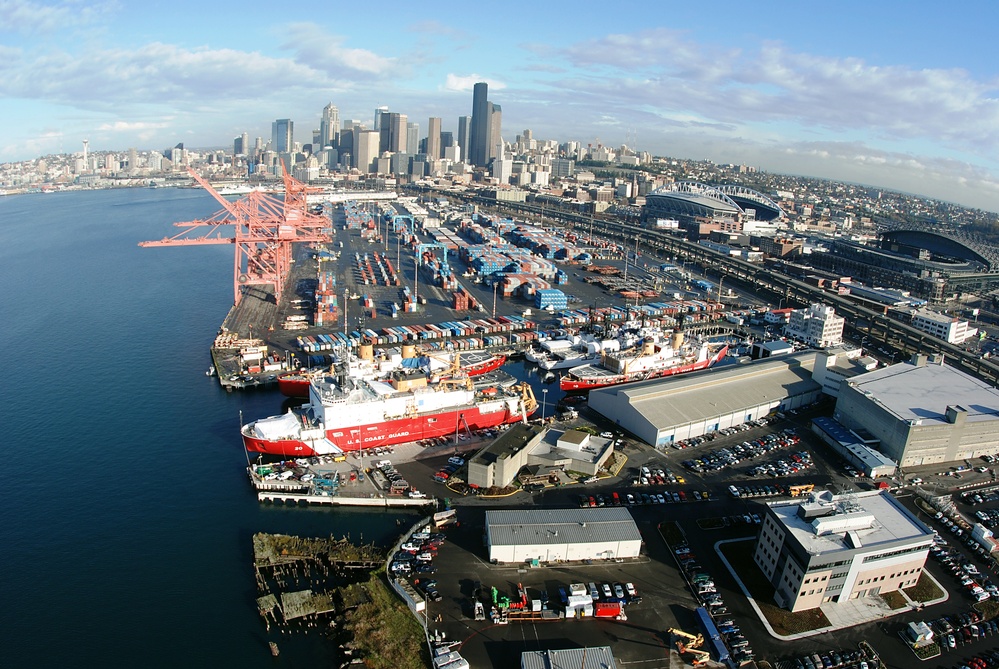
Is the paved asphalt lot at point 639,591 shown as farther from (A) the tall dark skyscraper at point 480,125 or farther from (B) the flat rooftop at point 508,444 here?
(A) the tall dark skyscraper at point 480,125

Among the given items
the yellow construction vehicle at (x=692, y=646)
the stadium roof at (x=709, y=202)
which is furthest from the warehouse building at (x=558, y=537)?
the stadium roof at (x=709, y=202)

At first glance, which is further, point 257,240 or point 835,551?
point 257,240

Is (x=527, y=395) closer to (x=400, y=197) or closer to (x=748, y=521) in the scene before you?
(x=748, y=521)

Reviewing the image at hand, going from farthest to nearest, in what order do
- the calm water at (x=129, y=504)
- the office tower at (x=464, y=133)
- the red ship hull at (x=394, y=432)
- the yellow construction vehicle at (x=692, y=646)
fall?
the office tower at (x=464, y=133), the red ship hull at (x=394, y=432), the calm water at (x=129, y=504), the yellow construction vehicle at (x=692, y=646)

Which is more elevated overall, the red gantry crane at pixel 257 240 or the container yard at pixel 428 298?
the red gantry crane at pixel 257 240

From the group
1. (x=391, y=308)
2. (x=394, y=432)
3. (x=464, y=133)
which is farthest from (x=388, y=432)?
(x=464, y=133)

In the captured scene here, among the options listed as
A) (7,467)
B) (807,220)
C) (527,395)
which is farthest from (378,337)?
(807,220)

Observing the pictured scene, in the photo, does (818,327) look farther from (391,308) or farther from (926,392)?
(391,308)
